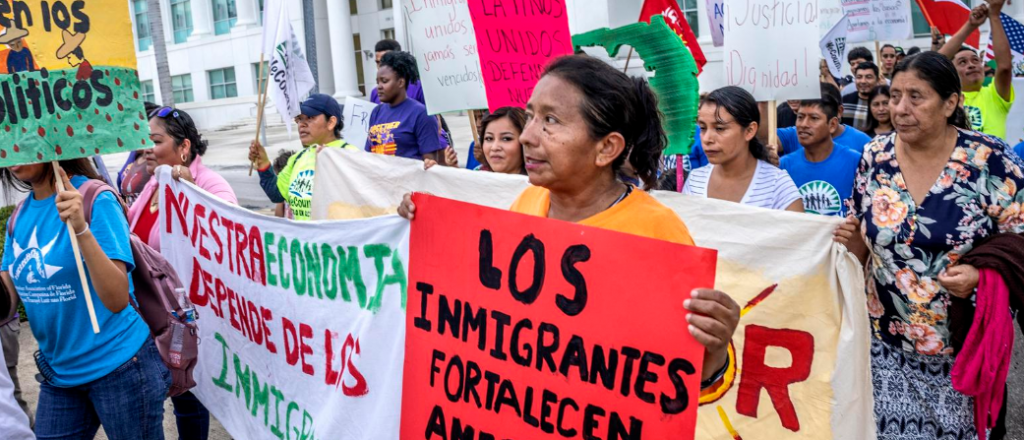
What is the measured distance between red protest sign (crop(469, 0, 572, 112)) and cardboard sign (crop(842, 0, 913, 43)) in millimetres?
5749

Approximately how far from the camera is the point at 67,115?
10.9ft

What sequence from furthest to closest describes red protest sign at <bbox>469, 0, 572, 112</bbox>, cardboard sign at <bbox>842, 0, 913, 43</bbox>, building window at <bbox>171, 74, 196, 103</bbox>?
building window at <bbox>171, 74, 196, 103</bbox>, cardboard sign at <bbox>842, 0, 913, 43</bbox>, red protest sign at <bbox>469, 0, 572, 112</bbox>

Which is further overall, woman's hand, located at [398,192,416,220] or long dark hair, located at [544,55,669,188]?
woman's hand, located at [398,192,416,220]

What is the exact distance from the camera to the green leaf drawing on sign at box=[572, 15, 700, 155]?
3.67 metres

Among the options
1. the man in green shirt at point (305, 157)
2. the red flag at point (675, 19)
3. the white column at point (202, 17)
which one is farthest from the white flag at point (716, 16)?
the white column at point (202, 17)

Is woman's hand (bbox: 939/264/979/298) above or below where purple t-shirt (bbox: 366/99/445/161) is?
below

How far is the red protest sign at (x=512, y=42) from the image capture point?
14.0ft

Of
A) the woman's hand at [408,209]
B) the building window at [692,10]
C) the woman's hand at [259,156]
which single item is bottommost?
the woman's hand at [259,156]

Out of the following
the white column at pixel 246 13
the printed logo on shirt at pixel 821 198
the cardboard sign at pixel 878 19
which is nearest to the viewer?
the printed logo on shirt at pixel 821 198

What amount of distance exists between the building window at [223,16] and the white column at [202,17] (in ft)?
0.66

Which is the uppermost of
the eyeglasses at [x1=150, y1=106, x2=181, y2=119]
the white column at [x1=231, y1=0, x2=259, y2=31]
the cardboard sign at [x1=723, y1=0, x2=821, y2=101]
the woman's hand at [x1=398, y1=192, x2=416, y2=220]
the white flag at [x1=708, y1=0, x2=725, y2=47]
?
the white column at [x1=231, y1=0, x2=259, y2=31]

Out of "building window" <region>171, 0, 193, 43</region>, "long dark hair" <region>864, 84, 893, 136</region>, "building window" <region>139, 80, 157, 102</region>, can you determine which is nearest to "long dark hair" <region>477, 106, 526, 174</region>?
"long dark hair" <region>864, 84, 893, 136</region>

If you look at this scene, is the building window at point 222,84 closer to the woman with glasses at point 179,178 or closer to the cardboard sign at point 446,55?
the woman with glasses at point 179,178

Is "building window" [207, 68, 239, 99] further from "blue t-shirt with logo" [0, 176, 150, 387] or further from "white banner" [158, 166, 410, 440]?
"blue t-shirt with logo" [0, 176, 150, 387]
